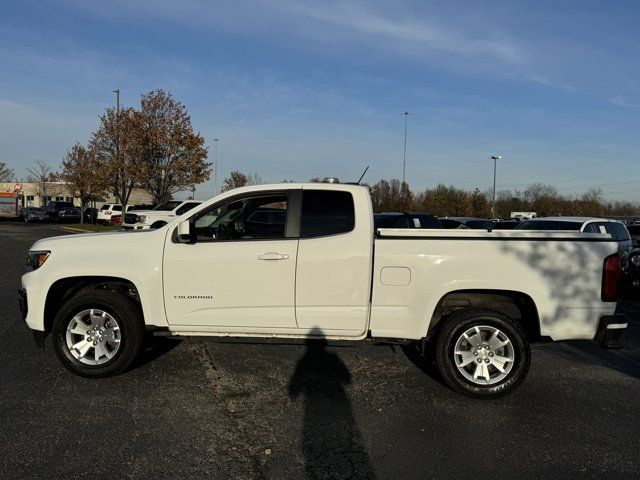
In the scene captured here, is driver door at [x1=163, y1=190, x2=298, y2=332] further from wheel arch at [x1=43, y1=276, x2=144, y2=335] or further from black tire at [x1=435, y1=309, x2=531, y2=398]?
black tire at [x1=435, y1=309, x2=531, y2=398]

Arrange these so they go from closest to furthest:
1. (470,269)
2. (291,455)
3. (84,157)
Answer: (291,455) → (470,269) → (84,157)

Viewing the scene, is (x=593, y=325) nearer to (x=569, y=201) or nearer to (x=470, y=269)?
(x=470, y=269)

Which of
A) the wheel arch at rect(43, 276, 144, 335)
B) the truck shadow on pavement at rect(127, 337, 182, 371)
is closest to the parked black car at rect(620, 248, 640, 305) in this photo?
the truck shadow on pavement at rect(127, 337, 182, 371)

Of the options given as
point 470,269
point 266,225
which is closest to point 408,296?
point 470,269

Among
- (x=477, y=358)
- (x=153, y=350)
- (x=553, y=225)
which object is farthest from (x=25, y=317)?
(x=553, y=225)

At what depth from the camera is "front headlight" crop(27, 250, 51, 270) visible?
207 inches

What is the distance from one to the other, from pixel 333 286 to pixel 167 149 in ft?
95.1

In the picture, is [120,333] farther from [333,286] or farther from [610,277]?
[610,277]

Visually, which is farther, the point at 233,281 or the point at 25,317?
the point at 25,317

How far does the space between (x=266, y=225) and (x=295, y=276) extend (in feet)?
2.23

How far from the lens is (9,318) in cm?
766

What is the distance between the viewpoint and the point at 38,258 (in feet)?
17.4

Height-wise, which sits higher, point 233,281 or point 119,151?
point 119,151

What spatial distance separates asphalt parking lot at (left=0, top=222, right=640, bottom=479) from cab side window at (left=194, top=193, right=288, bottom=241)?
1454mm
